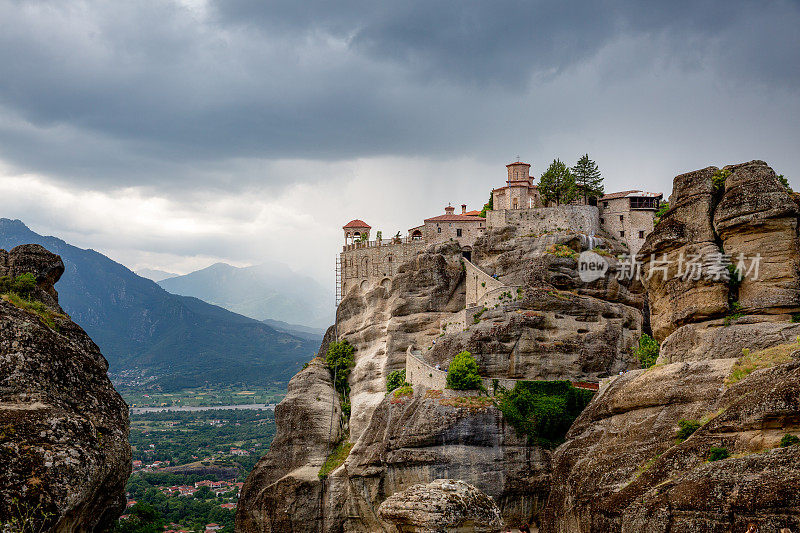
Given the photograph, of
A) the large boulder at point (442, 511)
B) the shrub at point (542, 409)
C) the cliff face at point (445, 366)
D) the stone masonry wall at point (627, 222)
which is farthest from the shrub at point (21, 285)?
the stone masonry wall at point (627, 222)

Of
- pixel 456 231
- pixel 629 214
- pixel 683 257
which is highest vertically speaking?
pixel 629 214

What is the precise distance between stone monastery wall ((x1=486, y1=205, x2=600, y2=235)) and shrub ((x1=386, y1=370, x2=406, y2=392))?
17.0 m

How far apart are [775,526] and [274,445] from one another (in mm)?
60152

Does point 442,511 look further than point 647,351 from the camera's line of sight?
No

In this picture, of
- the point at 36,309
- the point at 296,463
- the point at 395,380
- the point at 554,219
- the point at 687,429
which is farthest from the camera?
the point at 296,463

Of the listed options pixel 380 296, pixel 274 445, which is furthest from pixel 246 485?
pixel 380 296

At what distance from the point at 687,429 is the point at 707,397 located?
2.49 meters

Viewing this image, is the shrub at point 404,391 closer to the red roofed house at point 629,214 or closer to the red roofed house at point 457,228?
the red roofed house at point 457,228

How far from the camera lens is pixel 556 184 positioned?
81.5 m

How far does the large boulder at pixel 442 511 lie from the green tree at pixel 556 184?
66.0 metres

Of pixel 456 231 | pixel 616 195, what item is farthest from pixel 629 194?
pixel 456 231

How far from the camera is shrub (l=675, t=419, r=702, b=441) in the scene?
39.6m

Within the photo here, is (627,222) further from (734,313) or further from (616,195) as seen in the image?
(734,313)

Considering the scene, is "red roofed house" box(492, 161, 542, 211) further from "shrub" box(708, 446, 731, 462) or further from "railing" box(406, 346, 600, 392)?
"shrub" box(708, 446, 731, 462)
